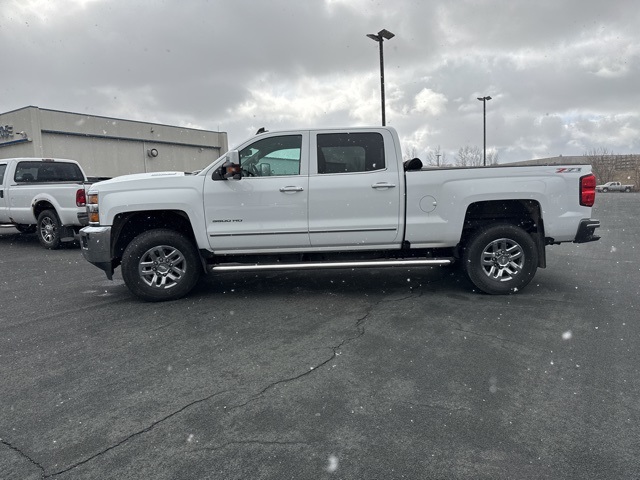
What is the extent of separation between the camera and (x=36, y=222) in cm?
1042

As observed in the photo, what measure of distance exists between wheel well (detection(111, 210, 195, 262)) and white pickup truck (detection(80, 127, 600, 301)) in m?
0.04

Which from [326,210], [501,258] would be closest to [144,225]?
[326,210]

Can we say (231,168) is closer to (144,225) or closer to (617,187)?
(144,225)

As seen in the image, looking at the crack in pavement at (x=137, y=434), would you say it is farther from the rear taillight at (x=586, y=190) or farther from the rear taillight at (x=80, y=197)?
the rear taillight at (x=80, y=197)

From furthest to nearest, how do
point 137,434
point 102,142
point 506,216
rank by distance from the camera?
point 102,142 → point 506,216 → point 137,434

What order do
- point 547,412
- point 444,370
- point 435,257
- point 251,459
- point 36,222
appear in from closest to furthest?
point 251,459 → point 547,412 → point 444,370 → point 435,257 → point 36,222

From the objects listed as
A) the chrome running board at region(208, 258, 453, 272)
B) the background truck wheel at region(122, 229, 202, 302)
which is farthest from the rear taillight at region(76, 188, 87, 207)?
the chrome running board at region(208, 258, 453, 272)

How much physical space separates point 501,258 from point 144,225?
14.9ft

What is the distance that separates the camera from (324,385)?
10.4 ft

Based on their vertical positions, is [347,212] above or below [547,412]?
above

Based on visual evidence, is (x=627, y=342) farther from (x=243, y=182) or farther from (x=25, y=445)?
(x=25, y=445)

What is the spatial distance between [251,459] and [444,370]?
167cm

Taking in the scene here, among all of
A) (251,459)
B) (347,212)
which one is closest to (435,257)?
(347,212)

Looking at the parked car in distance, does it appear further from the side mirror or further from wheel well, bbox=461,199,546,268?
the side mirror
